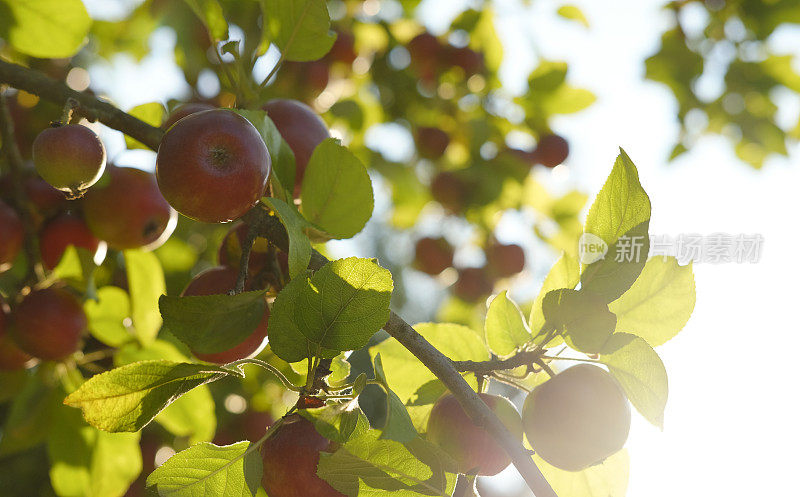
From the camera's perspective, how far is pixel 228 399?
2.06 meters

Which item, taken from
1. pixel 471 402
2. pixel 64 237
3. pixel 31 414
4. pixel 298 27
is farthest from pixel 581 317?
pixel 31 414

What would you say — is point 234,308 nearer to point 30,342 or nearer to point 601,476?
point 601,476

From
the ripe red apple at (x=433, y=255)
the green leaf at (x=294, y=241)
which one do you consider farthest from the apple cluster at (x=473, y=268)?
the green leaf at (x=294, y=241)

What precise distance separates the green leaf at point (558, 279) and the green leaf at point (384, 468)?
9.1 inches

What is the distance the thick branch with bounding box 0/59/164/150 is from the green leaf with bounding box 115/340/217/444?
576 mm

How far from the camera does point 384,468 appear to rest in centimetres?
65

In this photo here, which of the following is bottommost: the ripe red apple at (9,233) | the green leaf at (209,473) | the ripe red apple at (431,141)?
the ripe red apple at (431,141)

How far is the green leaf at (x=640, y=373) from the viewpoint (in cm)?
74

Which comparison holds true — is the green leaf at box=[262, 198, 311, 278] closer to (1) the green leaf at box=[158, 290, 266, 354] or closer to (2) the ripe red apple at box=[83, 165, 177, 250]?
(1) the green leaf at box=[158, 290, 266, 354]

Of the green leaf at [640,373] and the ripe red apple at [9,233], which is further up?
the green leaf at [640,373]

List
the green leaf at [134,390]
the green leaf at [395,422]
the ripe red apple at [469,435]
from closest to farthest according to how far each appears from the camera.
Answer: the green leaf at [395,422] < the green leaf at [134,390] < the ripe red apple at [469,435]

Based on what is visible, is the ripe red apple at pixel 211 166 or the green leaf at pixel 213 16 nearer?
the ripe red apple at pixel 211 166

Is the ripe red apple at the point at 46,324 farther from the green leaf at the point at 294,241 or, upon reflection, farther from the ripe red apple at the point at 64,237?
the green leaf at the point at 294,241

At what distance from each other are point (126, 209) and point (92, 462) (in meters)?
A: 0.54
